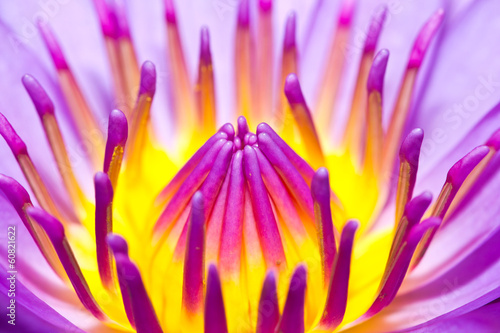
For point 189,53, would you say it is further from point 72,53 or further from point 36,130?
point 36,130

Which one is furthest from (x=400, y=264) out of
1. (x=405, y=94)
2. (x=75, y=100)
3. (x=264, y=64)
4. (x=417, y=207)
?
(x=75, y=100)

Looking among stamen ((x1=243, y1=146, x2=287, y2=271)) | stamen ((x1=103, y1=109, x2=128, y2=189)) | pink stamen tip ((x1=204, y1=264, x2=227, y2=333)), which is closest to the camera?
pink stamen tip ((x1=204, y1=264, x2=227, y2=333))

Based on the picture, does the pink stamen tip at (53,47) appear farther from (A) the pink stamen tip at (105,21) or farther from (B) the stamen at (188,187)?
(B) the stamen at (188,187)

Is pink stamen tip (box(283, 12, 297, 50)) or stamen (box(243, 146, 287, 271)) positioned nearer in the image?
stamen (box(243, 146, 287, 271))

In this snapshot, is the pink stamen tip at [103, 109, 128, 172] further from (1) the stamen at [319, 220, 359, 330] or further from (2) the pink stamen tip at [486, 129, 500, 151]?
(2) the pink stamen tip at [486, 129, 500, 151]

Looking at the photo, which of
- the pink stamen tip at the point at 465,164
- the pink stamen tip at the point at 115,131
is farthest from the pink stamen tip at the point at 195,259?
the pink stamen tip at the point at 465,164

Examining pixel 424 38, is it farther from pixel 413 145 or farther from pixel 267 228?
pixel 267 228

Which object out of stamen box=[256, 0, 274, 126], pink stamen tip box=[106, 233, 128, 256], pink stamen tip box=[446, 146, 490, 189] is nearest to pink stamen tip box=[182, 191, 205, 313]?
pink stamen tip box=[106, 233, 128, 256]
